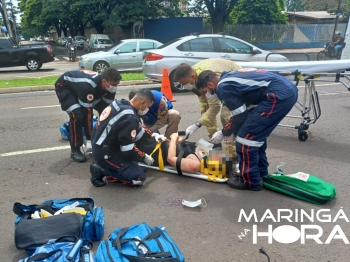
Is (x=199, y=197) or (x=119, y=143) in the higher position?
(x=119, y=143)

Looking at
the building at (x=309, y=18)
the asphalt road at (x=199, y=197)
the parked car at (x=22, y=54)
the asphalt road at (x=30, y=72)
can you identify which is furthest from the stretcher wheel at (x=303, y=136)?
the building at (x=309, y=18)

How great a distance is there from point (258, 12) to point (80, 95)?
27811 mm

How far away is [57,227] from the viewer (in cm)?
282

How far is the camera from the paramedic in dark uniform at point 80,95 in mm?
4609

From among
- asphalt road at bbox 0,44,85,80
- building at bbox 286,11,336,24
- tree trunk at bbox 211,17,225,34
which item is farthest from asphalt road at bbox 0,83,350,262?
building at bbox 286,11,336,24

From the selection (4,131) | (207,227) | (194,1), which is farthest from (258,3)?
(207,227)

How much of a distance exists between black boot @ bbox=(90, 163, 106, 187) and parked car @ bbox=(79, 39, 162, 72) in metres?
9.97

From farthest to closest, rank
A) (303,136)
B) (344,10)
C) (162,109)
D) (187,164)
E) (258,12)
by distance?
(344,10) → (258,12) → (303,136) → (162,109) → (187,164)

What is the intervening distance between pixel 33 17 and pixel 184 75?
4760 cm

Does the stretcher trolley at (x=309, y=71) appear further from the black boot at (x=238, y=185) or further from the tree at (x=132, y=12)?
the tree at (x=132, y=12)

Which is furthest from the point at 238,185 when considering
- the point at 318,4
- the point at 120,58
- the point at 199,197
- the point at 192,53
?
the point at 318,4

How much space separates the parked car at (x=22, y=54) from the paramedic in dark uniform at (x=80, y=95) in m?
13.0

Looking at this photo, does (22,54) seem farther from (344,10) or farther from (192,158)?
(344,10)

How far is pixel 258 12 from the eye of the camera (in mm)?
29422
